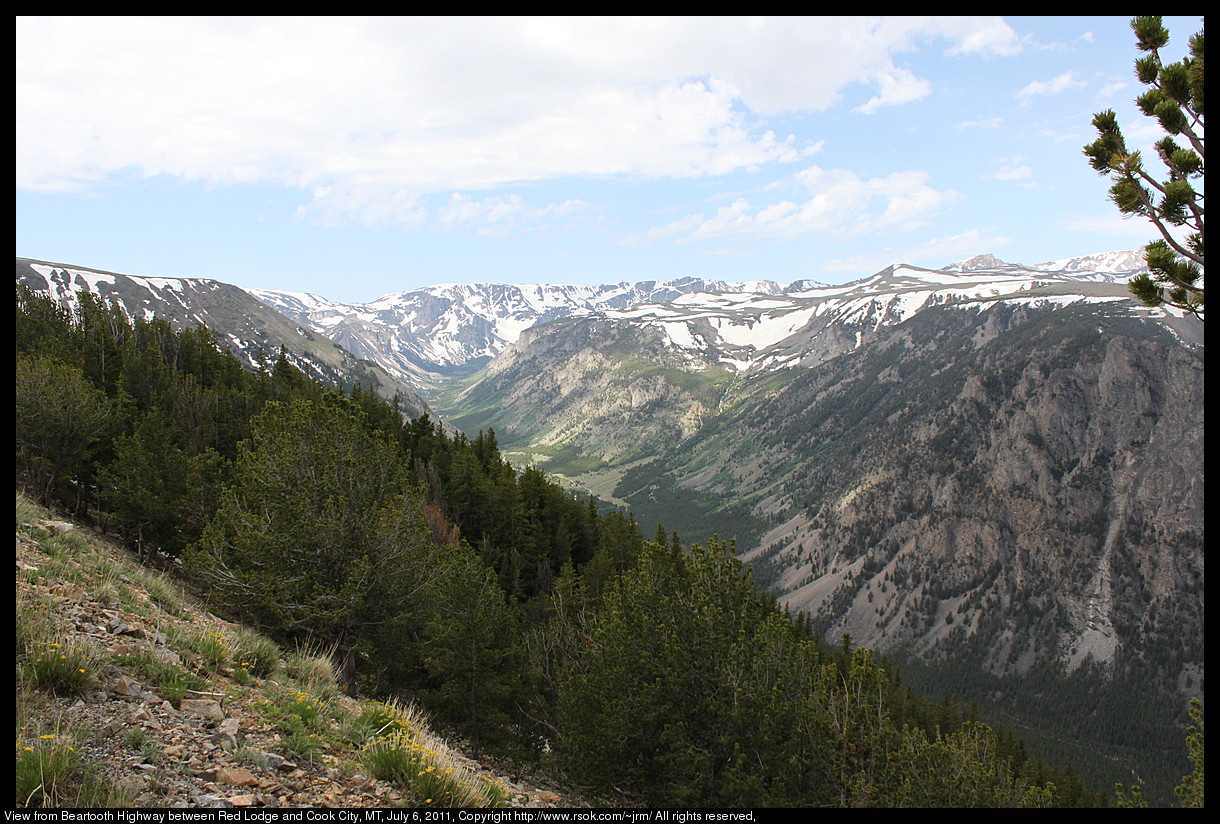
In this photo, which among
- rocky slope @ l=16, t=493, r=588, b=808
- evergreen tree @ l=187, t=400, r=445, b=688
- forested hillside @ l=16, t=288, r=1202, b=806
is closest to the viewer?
rocky slope @ l=16, t=493, r=588, b=808

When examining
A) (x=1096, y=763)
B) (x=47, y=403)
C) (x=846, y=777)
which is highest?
(x=47, y=403)

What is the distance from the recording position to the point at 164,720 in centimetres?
815

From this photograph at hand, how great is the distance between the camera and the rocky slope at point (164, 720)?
261 inches

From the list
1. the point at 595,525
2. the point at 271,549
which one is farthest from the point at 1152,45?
the point at 595,525

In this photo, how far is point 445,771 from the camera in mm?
8766

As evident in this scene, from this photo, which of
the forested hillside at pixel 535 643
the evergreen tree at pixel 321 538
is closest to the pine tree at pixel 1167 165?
the forested hillside at pixel 535 643

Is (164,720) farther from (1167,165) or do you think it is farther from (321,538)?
(1167,165)

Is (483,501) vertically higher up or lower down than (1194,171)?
lower down

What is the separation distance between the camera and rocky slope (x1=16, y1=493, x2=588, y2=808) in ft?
21.7

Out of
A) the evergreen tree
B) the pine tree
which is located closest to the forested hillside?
the evergreen tree

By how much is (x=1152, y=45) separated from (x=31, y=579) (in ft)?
75.8

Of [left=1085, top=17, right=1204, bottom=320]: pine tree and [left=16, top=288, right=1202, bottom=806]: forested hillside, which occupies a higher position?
[left=1085, top=17, right=1204, bottom=320]: pine tree

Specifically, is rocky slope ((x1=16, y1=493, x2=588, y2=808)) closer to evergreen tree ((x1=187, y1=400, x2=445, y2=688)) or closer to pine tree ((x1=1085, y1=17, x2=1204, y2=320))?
evergreen tree ((x1=187, y1=400, x2=445, y2=688))
